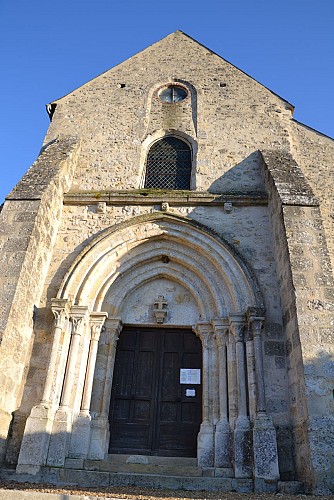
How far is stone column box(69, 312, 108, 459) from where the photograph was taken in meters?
6.46

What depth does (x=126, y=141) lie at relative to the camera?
9.84 m

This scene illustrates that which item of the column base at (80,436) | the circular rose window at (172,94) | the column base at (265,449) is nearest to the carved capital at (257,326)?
the column base at (265,449)

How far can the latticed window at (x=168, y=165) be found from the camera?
31.4 feet

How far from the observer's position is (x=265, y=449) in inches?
234

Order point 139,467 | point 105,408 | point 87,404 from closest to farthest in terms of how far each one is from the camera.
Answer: point 139,467 < point 87,404 < point 105,408

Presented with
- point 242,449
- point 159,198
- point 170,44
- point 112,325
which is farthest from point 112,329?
point 170,44

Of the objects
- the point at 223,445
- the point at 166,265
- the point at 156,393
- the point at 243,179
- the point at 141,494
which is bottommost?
the point at 141,494

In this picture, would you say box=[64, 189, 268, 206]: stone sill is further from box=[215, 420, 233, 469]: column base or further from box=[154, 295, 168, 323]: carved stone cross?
box=[215, 420, 233, 469]: column base

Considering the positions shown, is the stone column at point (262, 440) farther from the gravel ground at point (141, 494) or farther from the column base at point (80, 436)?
the column base at point (80, 436)

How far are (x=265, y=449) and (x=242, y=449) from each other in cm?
37

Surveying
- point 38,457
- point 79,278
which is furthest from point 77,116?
point 38,457

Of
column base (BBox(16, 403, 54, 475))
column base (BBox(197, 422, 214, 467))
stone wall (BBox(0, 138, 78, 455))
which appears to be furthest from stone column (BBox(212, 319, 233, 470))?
stone wall (BBox(0, 138, 78, 455))

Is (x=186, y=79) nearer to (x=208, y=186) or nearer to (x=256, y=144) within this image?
(x=256, y=144)

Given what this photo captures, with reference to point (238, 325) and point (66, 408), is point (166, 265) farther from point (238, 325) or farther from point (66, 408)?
point (66, 408)
